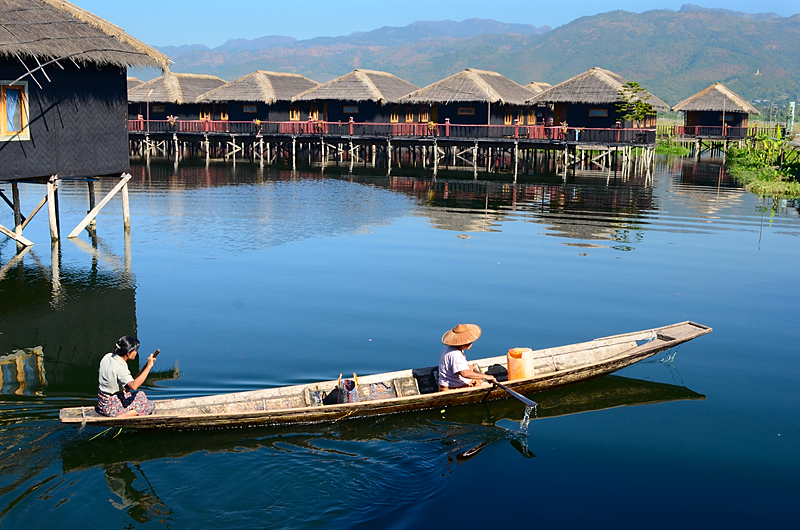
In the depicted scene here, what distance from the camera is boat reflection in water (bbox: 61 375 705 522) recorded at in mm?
7445

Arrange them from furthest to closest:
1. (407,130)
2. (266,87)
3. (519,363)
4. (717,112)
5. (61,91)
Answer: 1. (717,112)
2. (266,87)
3. (407,130)
4. (61,91)
5. (519,363)

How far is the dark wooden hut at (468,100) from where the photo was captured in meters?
41.1

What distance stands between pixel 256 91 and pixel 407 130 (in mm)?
11539

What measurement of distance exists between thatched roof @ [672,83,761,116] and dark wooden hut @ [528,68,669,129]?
46.8 ft

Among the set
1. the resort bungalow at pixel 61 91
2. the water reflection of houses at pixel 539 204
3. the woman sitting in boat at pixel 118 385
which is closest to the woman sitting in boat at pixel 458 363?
the woman sitting in boat at pixel 118 385

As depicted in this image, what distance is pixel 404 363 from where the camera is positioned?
35.8 ft

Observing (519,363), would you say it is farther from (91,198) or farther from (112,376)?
(91,198)

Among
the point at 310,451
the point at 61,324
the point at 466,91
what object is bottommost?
the point at 310,451

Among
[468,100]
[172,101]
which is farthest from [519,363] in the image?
[172,101]

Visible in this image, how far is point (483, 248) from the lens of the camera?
19.5 m

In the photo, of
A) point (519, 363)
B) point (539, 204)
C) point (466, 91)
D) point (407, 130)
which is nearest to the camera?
point (519, 363)

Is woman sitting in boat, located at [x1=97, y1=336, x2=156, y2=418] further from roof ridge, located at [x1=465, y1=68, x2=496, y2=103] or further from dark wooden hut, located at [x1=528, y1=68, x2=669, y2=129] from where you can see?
dark wooden hut, located at [x1=528, y1=68, x2=669, y2=129]

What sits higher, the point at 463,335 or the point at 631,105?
the point at 631,105

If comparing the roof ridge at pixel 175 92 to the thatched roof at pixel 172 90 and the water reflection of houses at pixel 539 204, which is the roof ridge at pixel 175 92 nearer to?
the thatched roof at pixel 172 90
